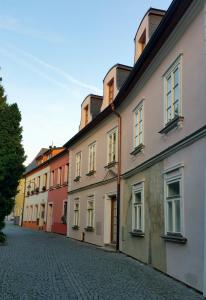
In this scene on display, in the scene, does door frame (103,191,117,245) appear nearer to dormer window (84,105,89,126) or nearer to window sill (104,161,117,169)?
window sill (104,161,117,169)

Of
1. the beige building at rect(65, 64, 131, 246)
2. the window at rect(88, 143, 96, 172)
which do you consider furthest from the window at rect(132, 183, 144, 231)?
the window at rect(88, 143, 96, 172)

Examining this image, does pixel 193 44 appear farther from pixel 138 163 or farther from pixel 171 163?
pixel 138 163

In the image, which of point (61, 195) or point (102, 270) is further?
point (61, 195)

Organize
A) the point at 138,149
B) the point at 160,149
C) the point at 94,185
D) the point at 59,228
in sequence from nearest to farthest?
1. the point at 160,149
2. the point at 138,149
3. the point at 94,185
4. the point at 59,228

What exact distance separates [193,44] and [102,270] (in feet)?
20.8

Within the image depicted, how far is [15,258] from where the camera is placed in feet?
42.6

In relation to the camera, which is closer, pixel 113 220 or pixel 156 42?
pixel 156 42

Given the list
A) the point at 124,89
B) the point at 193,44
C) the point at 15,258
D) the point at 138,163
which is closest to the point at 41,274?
the point at 15,258

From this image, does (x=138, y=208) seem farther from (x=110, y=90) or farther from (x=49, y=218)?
(x=49, y=218)

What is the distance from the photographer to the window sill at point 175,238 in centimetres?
913

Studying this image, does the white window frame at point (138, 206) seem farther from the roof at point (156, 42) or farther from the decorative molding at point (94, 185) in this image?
the roof at point (156, 42)

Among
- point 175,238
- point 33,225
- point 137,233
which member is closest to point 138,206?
point 137,233

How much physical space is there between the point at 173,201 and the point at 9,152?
10.4 metres

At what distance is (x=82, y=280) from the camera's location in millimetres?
9172
